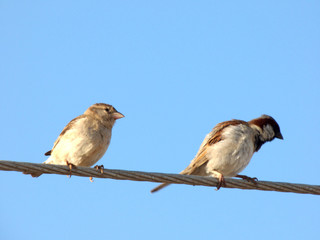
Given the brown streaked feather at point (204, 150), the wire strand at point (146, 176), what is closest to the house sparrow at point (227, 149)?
the brown streaked feather at point (204, 150)

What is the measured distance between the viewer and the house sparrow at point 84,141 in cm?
724

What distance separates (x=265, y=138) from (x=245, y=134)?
0.55m

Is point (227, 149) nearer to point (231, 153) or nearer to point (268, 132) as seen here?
point (231, 153)

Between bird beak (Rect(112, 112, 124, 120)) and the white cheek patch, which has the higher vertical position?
bird beak (Rect(112, 112, 124, 120))

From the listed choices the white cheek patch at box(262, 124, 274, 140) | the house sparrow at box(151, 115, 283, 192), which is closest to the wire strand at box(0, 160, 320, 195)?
the house sparrow at box(151, 115, 283, 192)

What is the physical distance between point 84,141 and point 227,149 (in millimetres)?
1940

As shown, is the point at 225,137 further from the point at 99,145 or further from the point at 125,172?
the point at 125,172

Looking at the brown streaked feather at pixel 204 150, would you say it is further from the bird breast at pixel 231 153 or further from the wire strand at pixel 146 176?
the wire strand at pixel 146 176

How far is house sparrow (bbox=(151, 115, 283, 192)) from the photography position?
23.1ft

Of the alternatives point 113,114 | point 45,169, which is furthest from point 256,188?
point 113,114

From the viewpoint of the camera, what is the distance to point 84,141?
23.8 ft

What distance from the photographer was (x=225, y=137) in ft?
23.5

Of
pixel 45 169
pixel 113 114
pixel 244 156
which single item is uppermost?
pixel 113 114

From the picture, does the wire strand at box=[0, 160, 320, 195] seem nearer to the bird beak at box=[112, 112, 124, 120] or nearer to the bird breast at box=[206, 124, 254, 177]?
the bird breast at box=[206, 124, 254, 177]
